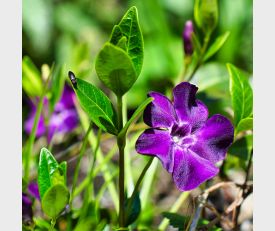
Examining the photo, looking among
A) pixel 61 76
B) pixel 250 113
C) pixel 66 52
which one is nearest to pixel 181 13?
pixel 66 52

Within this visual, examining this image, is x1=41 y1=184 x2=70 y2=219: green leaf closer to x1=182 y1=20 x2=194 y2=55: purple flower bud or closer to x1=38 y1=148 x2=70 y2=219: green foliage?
x1=38 y1=148 x2=70 y2=219: green foliage

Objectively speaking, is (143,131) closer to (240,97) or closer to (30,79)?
(240,97)

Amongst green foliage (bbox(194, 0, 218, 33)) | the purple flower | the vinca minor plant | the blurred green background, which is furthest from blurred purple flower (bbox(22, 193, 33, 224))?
the blurred green background

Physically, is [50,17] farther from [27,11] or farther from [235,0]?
[235,0]

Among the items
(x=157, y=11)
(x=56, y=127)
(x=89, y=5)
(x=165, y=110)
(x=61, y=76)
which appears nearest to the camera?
(x=165, y=110)

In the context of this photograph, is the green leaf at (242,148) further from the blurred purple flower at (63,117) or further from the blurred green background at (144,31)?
the blurred green background at (144,31)

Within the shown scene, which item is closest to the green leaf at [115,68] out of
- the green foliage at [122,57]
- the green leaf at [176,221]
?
the green foliage at [122,57]

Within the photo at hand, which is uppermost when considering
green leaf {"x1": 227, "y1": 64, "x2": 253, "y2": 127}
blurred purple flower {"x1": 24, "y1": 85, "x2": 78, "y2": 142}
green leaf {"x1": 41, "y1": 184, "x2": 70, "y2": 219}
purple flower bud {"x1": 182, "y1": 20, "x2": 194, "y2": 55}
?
purple flower bud {"x1": 182, "y1": 20, "x2": 194, "y2": 55}
